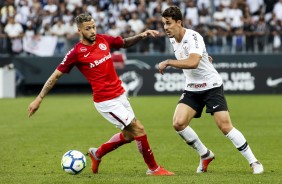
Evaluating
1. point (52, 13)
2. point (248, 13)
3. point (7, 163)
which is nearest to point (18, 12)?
point (52, 13)

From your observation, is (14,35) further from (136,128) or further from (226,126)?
(226,126)

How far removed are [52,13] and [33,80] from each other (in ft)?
9.52

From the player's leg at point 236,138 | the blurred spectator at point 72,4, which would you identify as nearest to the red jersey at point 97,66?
the player's leg at point 236,138

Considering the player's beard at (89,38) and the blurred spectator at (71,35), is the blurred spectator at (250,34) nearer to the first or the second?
the blurred spectator at (71,35)

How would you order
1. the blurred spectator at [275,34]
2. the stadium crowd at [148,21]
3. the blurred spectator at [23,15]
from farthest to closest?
the blurred spectator at [23,15] → the stadium crowd at [148,21] → the blurred spectator at [275,34]

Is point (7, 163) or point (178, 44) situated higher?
point (178, 44)

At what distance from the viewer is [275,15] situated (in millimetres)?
30172

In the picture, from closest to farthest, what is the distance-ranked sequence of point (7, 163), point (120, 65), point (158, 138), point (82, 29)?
point (82, 29) → point (7, 163) → point (158, 138) → point (120, 65)

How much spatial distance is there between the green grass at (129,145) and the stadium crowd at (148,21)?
5.15m

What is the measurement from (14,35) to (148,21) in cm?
552

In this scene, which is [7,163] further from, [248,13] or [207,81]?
[248,13]

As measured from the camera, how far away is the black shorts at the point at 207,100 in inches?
398

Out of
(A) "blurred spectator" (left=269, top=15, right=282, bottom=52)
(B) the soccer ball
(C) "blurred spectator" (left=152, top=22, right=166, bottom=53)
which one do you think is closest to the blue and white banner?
(C) "blurred spectator" (left=152, top=22, right=166, bottom=53)

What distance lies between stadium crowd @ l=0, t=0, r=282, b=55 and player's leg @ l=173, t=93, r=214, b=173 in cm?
1904
